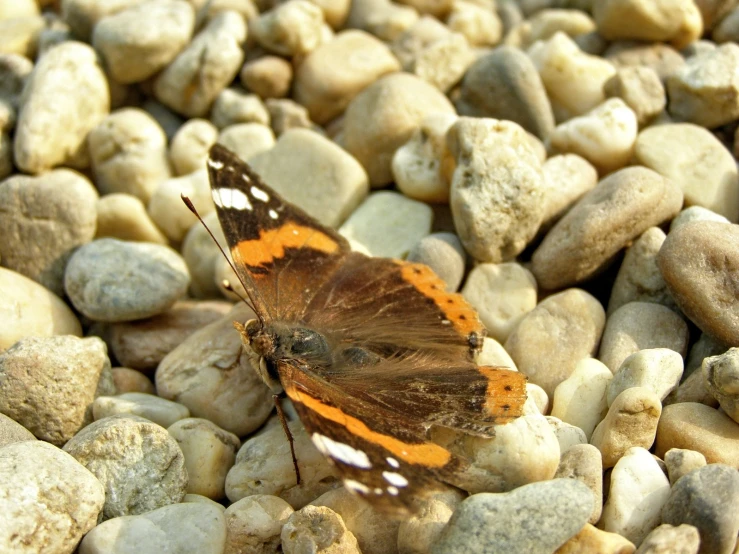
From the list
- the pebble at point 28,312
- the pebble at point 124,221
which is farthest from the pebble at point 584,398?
the pebble at point 124,221

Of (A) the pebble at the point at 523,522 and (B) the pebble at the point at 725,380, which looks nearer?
(A) the pebble at the point at 523,522

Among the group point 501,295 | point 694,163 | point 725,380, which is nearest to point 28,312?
point 501,295

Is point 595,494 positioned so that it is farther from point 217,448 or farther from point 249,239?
point 249,239

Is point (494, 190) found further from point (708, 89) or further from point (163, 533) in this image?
point (163, 533)

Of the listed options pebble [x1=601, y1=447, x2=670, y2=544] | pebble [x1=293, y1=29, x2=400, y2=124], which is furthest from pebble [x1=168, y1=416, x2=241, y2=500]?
pebble [x1=293, y1=29, x2=400, y2=124]

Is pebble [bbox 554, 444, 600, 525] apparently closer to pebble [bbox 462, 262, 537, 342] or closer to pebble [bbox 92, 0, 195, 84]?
pebble [bbox 462, 262, 537, 342]

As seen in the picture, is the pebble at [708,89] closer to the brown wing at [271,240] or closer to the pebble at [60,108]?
the brown wing at [271,240]

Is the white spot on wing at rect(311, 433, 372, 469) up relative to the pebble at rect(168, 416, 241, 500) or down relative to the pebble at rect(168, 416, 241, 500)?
up

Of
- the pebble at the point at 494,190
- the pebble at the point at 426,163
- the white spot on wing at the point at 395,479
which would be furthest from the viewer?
the pebble at the point at 426,163
